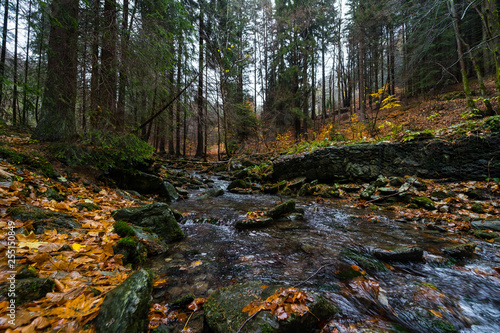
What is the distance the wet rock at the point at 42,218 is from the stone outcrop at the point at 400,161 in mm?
7919

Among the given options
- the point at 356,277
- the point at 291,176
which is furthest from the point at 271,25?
the point at 356,277

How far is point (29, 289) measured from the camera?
4.60 feet

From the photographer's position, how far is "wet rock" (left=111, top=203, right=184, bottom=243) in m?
3.51

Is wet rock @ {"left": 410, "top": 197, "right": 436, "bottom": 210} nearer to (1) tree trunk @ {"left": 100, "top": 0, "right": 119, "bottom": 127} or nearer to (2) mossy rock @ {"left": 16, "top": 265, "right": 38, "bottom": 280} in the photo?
(2) mossy rock @ {"left": 16, "top": 265, "right": 38, "bottom": 280}

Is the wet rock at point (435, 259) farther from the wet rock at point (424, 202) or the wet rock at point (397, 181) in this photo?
the wet rock at point (397, 181)

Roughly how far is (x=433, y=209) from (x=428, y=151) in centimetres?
258

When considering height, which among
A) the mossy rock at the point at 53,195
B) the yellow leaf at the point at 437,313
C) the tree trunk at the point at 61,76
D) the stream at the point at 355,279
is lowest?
→ the yellow leaf at the point at 437,313

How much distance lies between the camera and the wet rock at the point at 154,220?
11.5ft

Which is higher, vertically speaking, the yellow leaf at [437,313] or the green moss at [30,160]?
the green moss at [30,160]

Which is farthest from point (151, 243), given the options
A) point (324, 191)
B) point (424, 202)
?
point (424, 202)

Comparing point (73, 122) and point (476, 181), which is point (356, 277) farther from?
point (73, 122)

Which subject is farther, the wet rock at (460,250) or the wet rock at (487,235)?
the wet rock at (487,235)

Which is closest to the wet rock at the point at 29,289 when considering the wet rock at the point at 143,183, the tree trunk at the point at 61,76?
the tree trunk at the point at 61,76

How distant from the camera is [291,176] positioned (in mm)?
9141
